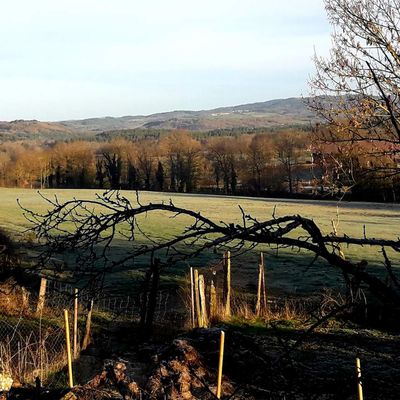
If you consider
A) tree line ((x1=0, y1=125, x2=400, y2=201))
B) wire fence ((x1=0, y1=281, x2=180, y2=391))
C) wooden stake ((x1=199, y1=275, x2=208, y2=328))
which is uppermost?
tree line ((x1=0, y1=125, x2=400, y2=201))

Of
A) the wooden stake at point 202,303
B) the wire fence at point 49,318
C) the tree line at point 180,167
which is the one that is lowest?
the wire fence at point 49,318

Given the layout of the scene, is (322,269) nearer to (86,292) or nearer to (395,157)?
(395,157)

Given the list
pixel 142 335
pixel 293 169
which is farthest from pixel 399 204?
pixel 142 335

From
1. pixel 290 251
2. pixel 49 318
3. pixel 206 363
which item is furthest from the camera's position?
pixel 290 251

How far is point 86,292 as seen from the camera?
271 cm

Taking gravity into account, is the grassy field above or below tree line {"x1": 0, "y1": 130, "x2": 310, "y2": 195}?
below

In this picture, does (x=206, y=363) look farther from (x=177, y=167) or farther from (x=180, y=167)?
(x=177, y=167)

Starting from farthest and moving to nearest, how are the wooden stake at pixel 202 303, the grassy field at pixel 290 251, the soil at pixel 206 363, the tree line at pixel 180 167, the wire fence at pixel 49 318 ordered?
the tree line at pixel 180 167
the grassy field at pixel 290 251
the wooden stake at pixel 202 303
the wire fence at pixel 49 318
the soil at pixel 206 363

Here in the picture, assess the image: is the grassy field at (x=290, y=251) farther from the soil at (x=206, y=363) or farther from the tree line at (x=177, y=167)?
the tree line at (x=177, y=167)

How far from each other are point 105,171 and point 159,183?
9.78 meters

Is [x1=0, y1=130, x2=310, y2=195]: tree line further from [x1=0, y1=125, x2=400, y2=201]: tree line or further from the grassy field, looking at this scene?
the grassy field

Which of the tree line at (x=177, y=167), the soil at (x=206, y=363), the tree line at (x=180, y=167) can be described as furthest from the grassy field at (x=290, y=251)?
the tree line at (x=177, y=167)

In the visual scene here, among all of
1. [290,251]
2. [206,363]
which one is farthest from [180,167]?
[206,363]

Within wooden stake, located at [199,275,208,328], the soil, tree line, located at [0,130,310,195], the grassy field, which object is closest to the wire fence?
the soil
